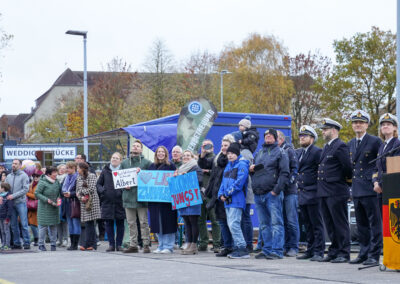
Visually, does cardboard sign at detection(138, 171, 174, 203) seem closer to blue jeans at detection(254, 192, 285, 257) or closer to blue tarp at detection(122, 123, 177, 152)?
blue jeans at detection(254, 192, 285, 257)

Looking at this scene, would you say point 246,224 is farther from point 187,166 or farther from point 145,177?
point 145,177

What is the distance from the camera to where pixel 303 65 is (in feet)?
191

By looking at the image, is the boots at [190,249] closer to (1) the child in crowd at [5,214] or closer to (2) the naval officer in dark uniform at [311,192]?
(2) the naval officer in dark uniform at [311,192]

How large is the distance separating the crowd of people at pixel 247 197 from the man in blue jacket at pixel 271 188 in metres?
0.02

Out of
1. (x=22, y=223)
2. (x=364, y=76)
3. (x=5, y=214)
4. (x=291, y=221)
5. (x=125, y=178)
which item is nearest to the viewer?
(x=291, y=221)

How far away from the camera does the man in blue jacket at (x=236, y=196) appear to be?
1188cm

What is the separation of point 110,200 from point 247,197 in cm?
330

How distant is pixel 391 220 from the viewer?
898 cm

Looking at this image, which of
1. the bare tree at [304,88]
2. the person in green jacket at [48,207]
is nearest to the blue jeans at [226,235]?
the person in green jacket at [48,207]

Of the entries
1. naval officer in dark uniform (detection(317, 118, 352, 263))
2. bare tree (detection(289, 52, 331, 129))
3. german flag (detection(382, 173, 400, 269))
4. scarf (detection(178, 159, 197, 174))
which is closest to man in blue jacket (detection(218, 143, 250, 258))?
scarf (detection(178, 159, 197, 174))

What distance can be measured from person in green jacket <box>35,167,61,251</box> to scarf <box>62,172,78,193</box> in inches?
7.2

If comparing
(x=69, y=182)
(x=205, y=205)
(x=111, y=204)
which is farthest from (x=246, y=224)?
(x=69, y=182)

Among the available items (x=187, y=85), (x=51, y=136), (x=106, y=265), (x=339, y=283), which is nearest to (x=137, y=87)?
(x=187, y=85)

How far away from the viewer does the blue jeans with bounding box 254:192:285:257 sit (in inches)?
460
